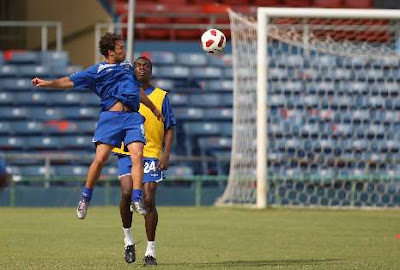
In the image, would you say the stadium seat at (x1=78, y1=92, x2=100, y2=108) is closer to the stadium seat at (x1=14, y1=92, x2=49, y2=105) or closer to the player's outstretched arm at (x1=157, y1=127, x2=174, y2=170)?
the stadium seat at (x1=14, y1=92, x2=49, y2=105)

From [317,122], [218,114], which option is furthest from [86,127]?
[317,122]

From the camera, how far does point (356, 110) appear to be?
2175cm

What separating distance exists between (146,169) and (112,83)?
958 mm

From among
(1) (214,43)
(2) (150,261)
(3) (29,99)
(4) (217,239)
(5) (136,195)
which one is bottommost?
(4) (217,239)

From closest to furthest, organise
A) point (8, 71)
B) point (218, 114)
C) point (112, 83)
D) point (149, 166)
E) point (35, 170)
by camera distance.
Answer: point (112, 83), point (149, 166), point (35, 170), point (8, 71), point (218, 114)

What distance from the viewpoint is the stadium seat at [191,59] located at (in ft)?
81.4

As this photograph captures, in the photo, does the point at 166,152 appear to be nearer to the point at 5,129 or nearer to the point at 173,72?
the point at 5,129

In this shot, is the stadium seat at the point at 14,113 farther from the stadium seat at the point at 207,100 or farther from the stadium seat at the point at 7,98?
the stadium seat at the point at 207,100

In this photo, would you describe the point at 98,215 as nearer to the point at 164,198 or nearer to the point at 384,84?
the point at 164,198

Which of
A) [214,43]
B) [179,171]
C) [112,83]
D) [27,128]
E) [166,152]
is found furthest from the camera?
[27,128]

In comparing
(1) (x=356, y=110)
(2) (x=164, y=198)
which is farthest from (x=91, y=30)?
(1) (x=356, y=110)

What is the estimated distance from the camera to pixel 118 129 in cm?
981

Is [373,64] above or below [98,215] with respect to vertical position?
above

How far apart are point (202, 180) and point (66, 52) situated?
4673mm
